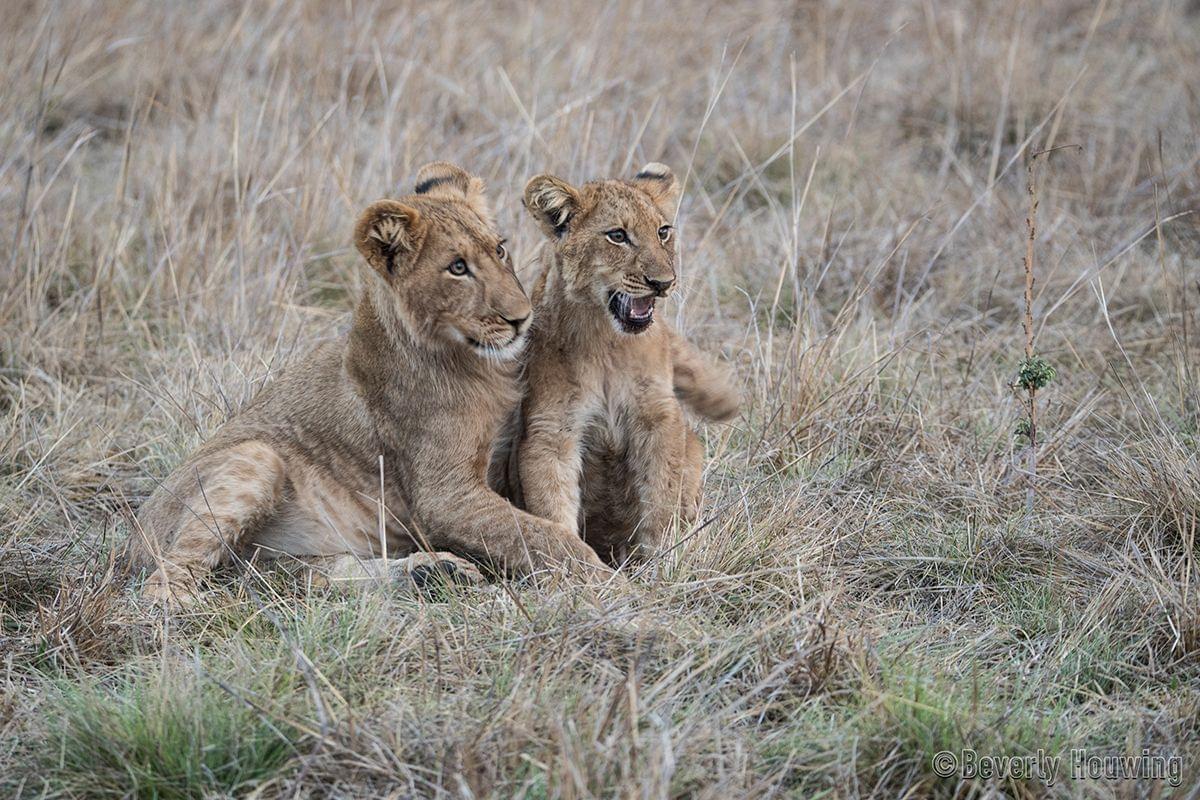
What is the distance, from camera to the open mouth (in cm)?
433

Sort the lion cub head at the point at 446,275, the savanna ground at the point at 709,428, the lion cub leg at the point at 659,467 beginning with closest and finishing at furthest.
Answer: the savanna ground at the point at 709,428
the lion cub head at the point at 446,275
the lion cub leg at the point at 659,467

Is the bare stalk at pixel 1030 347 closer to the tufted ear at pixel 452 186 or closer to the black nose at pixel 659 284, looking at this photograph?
the black nose at pixel 659 284

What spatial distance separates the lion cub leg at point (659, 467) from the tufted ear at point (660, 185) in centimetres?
76

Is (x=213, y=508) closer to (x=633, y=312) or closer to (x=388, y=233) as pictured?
(x=388, y=233)

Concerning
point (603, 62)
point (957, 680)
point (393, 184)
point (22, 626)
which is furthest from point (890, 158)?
point (22, 626)

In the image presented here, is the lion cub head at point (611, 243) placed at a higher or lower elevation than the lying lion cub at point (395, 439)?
higher

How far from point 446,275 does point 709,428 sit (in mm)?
1803

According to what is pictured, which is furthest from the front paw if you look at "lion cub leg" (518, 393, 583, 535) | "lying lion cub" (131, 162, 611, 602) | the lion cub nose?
the lion cub nose

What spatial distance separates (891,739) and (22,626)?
2.91m

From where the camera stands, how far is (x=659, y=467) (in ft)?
14.8

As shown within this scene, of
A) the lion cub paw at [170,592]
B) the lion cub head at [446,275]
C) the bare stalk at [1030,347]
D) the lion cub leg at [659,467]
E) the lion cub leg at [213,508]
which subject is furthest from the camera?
the bare stalk at [1030,347]

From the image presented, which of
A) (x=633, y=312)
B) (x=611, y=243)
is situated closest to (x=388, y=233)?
(x=611, y=243)

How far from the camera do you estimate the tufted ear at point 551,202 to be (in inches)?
175

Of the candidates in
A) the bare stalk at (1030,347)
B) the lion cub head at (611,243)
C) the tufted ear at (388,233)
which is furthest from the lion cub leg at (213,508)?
the bare stalk at (1030,347)
